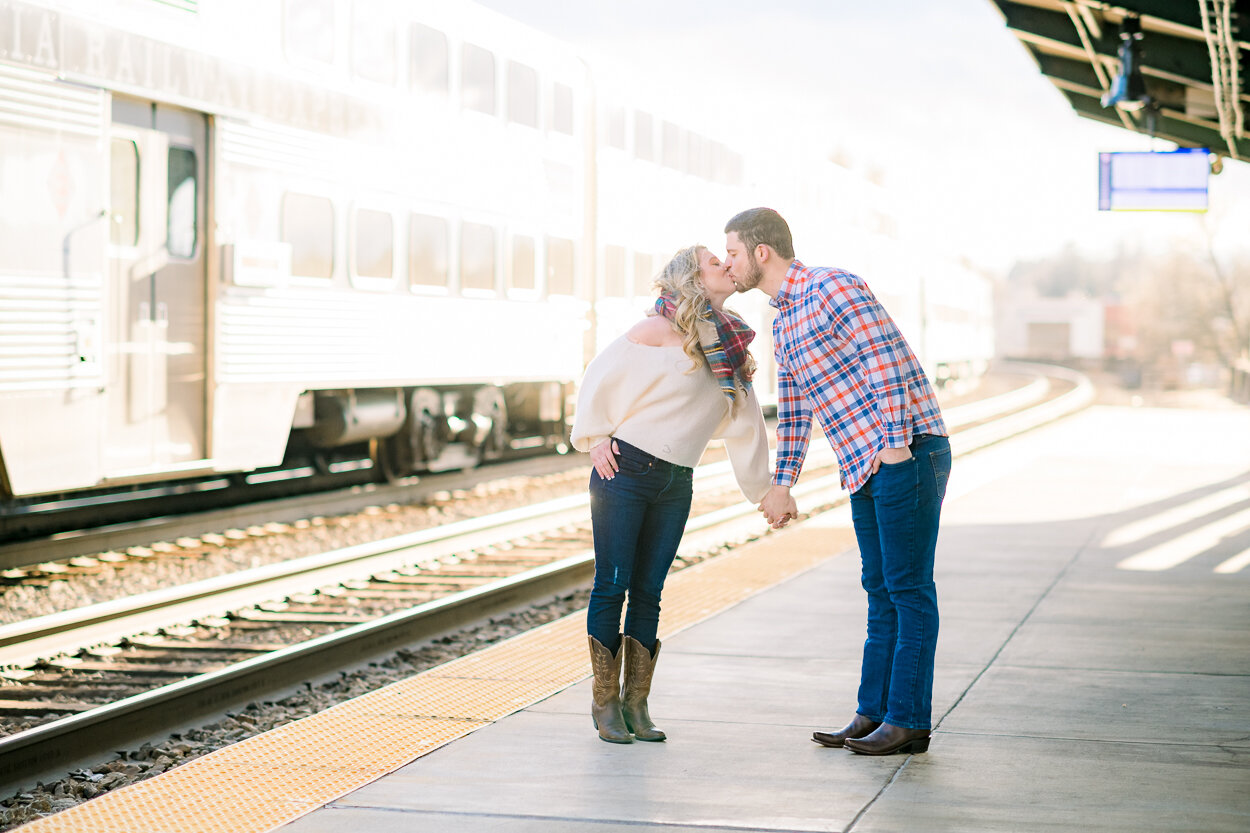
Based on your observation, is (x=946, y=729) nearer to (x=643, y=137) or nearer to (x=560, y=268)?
(x=560, y=268)

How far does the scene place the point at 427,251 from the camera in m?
13.4

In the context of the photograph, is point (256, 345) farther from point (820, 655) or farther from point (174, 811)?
point (174, 811)

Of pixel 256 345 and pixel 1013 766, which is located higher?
pixel 256 345

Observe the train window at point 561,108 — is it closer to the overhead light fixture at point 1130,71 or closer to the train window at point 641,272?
the train window at point 641,272

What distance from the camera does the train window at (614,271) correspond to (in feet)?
56.7

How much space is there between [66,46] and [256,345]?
2.68 m

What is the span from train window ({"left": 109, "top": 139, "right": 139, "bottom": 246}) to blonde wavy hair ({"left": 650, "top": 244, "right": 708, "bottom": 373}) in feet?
18.4

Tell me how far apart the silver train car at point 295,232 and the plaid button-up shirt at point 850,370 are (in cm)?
538

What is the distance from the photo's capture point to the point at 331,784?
465cm

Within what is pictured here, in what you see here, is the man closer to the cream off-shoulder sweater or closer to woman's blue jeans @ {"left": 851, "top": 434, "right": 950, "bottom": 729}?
woman's blue jeans @ {"left": 851, "top": 434, "right": 950, "bottom": 729}

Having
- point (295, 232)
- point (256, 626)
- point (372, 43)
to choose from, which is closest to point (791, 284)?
point (256, 626)

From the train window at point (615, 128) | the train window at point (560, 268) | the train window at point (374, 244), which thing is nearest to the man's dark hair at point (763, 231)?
the train window at point (374, 244)

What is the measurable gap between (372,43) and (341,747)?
8387 mm

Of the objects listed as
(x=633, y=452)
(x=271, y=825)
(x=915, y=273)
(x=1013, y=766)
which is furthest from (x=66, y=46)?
(x=915, y=273)
